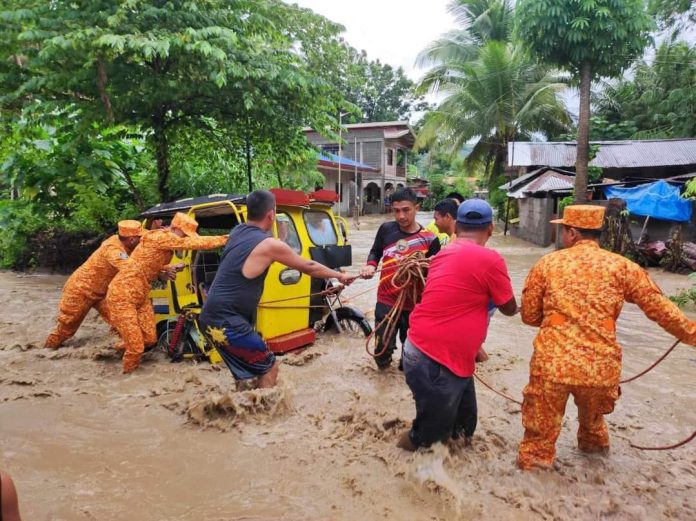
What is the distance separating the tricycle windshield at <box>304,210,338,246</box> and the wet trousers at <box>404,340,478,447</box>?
10.1 ft

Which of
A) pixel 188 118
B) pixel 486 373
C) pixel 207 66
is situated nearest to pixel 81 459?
pixel 486 373

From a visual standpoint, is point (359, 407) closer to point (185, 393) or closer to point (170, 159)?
Answer: point (185, 393)

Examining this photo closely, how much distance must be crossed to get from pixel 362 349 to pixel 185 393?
6.68 ft

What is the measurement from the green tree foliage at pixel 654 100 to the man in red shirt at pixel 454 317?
21317mm

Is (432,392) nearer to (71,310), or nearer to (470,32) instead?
(71,310)

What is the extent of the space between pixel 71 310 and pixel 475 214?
16.0ft

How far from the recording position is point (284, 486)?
3154 mm

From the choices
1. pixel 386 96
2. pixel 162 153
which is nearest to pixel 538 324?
pixel 162 153

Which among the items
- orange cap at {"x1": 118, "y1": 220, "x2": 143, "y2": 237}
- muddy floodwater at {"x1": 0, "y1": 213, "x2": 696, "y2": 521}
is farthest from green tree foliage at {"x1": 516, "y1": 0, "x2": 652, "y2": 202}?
orange cap at {"x1": 118, "y1": 220, "x2": 143, "y2": 237}

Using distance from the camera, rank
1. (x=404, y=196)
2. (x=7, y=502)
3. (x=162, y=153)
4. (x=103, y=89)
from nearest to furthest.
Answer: (x=7, y=502), (x=404, y=196), (x=103, y=89), (x=162, y=153)

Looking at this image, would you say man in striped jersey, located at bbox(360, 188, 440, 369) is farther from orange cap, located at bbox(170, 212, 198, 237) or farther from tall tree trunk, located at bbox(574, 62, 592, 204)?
tall tree trunk, located at bbox(574, 62, 592, 204)

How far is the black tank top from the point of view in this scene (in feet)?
11.9

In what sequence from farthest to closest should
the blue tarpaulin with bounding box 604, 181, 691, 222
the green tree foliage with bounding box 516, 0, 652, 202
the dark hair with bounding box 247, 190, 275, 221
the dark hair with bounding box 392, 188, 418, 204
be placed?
the blue tarpaulin with bounding box 604, 181, 691, 222 < the green tree foliage with bounding box 516, 0, 652, 202 < the dark hair with bounding box 392, 188, 418, 204 < the dark hair with bounding box 247, 190, 275, 221

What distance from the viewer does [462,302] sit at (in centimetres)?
277
